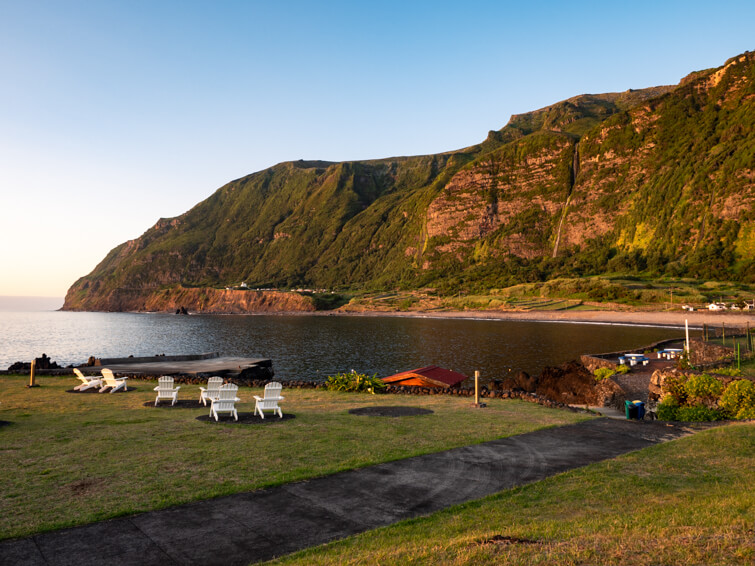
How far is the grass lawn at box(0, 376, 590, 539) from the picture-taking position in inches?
303

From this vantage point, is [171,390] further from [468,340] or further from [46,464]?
[468,340]

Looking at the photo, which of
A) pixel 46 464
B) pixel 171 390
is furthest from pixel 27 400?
pixel 46 464

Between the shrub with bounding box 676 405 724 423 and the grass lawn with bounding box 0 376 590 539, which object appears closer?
the grass lawn with bounding box 0 376 590 539

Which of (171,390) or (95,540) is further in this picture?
(171,390)

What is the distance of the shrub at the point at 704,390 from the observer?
663 inches

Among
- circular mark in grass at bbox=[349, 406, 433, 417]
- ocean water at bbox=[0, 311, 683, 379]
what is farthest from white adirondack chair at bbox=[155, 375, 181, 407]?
ocean water at bbox=[0, 311, 683, 379]

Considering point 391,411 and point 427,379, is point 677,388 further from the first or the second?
point 427,379

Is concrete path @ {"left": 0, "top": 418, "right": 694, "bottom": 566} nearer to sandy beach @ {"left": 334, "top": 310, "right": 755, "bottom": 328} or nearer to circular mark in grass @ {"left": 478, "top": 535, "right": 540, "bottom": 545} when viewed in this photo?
Answer: circular mark in grass @ {"left": 478, "top": 535, "right": 540, "bottom": 545}

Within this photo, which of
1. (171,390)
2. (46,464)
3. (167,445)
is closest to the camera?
(46,464)

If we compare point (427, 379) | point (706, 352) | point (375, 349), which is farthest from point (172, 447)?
point (375, 349)

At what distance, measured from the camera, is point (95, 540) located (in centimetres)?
629

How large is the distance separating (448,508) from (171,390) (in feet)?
45.9

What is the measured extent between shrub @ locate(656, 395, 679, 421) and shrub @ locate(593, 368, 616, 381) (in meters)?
12.8

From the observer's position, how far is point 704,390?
17141mm
